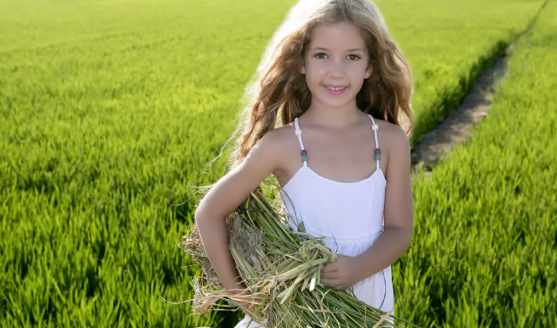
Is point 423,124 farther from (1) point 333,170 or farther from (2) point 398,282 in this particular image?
(1) point 333,170

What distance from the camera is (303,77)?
61.7 inches

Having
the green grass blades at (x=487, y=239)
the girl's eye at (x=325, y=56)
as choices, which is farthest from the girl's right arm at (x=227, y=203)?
the green grass blades at (x=487, y=239)

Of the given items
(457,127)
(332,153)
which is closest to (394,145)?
(332,153)

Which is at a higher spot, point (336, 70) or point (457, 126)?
point (336, 70)

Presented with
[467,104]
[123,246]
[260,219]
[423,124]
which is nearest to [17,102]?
[423,124]

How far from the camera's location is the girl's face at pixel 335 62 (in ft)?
4.65

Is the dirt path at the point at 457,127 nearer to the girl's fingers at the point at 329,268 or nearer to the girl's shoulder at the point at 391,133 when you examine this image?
the girl's shoulder at the point at 391,133

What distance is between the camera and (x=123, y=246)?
260 cm

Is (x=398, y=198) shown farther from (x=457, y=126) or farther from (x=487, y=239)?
(x=457, y=126)

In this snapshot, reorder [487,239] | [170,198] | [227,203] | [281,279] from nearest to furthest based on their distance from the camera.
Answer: [281,279], [227,203], [487,239], [170,198]

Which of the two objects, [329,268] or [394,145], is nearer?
[329,268]

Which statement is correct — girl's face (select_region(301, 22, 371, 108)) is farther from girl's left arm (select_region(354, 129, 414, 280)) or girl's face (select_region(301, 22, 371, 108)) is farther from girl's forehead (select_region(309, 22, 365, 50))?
girl's left arm (select_region(354, 129, 414, 280))

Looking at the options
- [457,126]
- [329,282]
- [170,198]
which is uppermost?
[329,282]

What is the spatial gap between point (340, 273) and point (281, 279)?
0.46 ft
